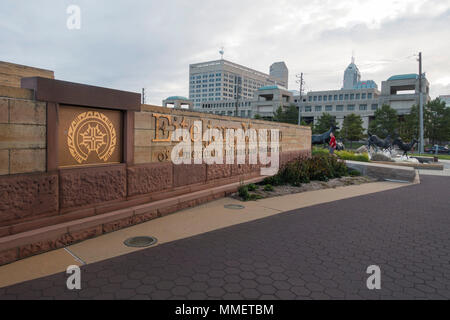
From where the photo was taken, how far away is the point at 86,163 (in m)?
5.75

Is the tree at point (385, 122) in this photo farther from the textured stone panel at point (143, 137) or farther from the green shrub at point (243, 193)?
the textured stone panel at point (143, 137)

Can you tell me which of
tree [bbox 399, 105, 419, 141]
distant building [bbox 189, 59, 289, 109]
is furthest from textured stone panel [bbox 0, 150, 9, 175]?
distant building [bbox 189, 59, 289, 109]

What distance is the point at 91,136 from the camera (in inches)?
228

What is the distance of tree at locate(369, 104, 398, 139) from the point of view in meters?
51.1

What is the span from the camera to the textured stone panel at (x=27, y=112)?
15.0 feet

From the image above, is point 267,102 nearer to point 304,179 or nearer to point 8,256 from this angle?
point 304,179

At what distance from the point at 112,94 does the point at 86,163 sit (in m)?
1.42

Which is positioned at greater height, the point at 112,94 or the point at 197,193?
the point at 112,94

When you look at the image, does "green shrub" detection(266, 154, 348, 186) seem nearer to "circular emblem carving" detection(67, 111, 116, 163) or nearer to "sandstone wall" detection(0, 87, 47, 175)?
"circular emblem carving" detection(67, 111, 116, 163)

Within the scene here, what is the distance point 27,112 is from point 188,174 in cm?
409

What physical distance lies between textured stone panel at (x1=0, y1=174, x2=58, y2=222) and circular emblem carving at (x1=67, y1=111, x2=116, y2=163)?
0.67 meters

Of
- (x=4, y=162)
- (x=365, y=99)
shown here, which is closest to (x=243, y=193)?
(x=4, y=162)

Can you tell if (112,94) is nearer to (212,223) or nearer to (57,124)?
(57,124)
